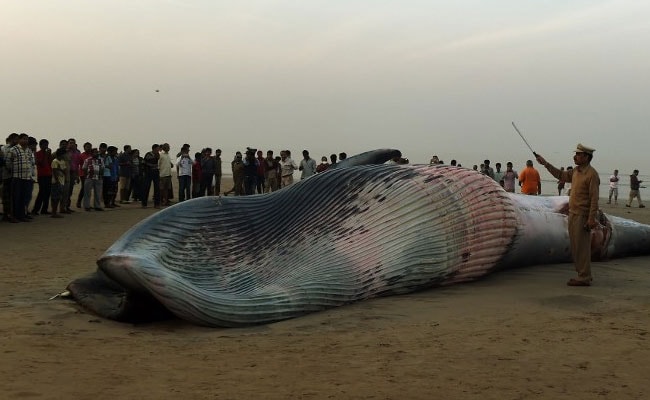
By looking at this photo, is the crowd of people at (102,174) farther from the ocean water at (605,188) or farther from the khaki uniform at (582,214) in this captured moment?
the ocean water at (605,188)

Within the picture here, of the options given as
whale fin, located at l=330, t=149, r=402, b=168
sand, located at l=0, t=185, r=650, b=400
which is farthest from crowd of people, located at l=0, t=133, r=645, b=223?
sand, located at l=0, t=185, r=650, b=400

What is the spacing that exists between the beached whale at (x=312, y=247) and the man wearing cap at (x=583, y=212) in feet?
2.76

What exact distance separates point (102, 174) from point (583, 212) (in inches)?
605

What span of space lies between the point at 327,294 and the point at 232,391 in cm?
292

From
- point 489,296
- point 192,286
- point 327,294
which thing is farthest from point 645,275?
point 192,286

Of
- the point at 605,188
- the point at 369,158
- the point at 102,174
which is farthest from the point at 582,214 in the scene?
the point at 605,188

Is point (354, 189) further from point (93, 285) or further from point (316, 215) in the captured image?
point (93, 285)

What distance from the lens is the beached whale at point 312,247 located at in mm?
7508

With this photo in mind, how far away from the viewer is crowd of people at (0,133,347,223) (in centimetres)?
1692

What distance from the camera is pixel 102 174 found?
71.1ft

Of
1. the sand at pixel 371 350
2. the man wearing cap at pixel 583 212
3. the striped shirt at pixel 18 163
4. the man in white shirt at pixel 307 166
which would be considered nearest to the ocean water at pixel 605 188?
the man in white shirt at pixel 307 166

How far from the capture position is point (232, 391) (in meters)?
5.21

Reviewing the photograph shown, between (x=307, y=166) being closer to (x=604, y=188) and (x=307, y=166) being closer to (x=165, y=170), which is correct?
(x=165, y=170)

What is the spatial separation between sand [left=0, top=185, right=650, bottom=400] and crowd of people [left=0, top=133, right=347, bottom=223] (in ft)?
26.5
